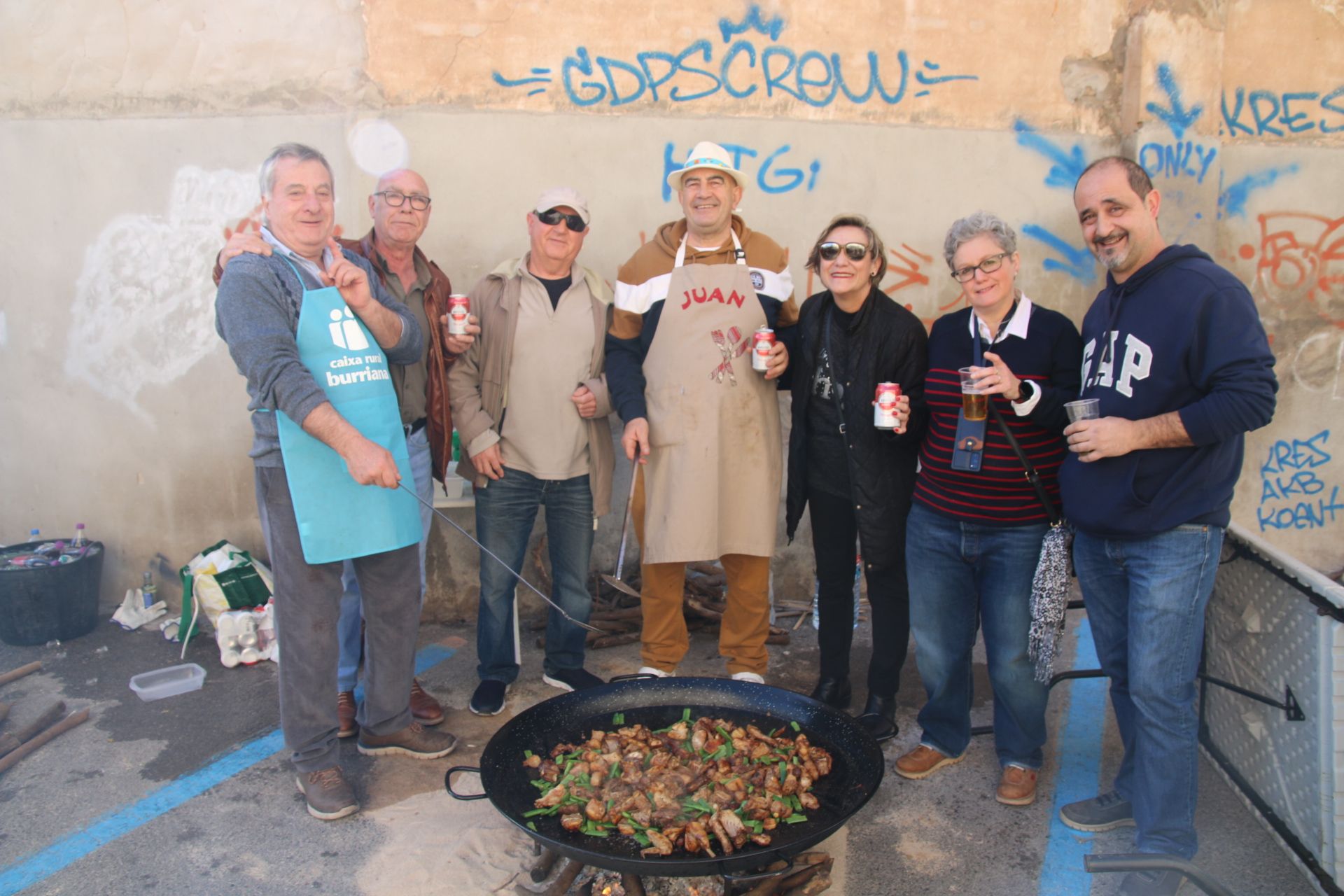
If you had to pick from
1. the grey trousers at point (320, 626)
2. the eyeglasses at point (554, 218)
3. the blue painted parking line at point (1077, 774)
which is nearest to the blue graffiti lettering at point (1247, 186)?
the blue painted parking line at point (1077, 774)

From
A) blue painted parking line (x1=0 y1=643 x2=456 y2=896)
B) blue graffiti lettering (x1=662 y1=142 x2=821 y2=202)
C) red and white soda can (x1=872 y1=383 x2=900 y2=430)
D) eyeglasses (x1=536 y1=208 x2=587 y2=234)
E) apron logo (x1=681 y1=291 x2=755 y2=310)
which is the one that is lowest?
blue painted parking line (x1=0 y1=643 x2=456 y2=896)

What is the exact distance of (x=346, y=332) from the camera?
3.25 m

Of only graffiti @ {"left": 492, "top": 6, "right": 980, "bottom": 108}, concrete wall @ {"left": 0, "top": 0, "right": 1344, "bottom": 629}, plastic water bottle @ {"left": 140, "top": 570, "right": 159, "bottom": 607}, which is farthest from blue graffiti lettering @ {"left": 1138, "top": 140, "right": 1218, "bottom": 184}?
plastic water bottle @ {"left": 140, "top": 570, "right": 159, "bottom": 607}

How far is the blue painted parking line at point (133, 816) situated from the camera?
306 centimetres

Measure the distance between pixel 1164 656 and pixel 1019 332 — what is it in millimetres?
1157

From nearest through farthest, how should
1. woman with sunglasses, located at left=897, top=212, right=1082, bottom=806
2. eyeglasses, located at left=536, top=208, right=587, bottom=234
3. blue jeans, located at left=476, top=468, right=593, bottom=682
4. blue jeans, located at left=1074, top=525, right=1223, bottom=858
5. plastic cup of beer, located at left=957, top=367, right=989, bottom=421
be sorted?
1. blue jeans, located at left=1074, top=525, right=1223, bottom=858
2. plastic cup of beer, located at left=957, top=367, right=989, bottom=421
3. woman with sunglasses, located at left=897, top=212, right=1082, bottom=806
4. eyeglasses, located at left=536, top=208, right=587, bottom=234
5. blue jeans, located at left=476, top=468, right=593, bottom=682

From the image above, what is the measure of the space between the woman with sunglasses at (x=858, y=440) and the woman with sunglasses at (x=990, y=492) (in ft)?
0.43

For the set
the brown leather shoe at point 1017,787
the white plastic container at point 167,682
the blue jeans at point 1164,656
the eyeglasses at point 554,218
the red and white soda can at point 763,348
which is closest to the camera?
the blue jeans at point 1164,656

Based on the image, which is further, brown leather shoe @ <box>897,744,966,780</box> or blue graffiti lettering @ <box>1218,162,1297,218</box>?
blue graffiti lettering @ <box>1218,162,1297,218</box>

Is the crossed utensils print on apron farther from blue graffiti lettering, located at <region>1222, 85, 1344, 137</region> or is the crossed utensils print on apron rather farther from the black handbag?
blue graffiti lettering, located at <region>1222, 85, 1344, 137</region>

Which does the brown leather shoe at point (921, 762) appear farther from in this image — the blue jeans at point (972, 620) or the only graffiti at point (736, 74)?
the only graffiti at point (736, 74)

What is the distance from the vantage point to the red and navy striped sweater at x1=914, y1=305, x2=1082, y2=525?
313 cm

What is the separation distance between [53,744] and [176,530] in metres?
1.71

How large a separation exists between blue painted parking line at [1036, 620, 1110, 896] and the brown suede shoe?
236 centimetres
